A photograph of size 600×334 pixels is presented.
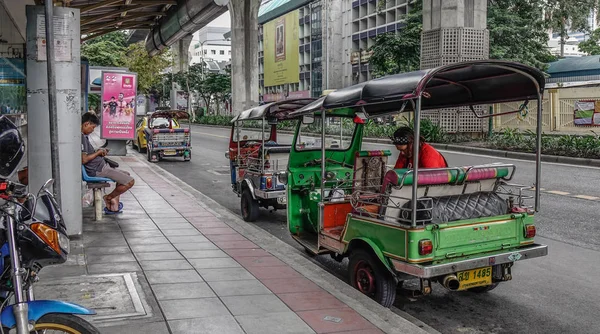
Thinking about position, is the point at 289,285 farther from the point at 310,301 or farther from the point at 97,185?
the point at 97,185

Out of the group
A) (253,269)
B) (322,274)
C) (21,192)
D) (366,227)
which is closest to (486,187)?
(366,227)

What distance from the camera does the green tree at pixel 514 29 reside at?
29302mm

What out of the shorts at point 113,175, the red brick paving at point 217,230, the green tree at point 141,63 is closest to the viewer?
the red brick paving at point 217,230

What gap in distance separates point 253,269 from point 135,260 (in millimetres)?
1362

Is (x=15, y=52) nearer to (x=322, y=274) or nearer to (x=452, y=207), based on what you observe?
(x=322, y=274)

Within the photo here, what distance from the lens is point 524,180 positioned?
13.3 meters

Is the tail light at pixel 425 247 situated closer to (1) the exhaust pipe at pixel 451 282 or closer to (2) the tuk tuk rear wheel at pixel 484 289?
(1) the exhaust pipe at pixel 451 282

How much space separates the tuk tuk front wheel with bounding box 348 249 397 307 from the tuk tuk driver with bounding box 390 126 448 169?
114 centimetres

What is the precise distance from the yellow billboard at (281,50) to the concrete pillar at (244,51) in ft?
80.4

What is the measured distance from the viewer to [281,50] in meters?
72.6

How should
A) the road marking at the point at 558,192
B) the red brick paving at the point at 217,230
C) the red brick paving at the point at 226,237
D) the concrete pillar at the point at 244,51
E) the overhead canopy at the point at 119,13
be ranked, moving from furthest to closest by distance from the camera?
the concrete pillar at the point at 244,51 → the road marking at the point at 558,192 → the overhead canopy at the point at 119,13 → the red brick paving at the point at 217,230 → the red brick paving at the point at 226,237

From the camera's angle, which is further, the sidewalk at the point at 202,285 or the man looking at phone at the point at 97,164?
the man looking at phone at the point at 97,164

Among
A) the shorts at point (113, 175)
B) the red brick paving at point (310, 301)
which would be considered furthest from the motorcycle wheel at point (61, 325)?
the shorts at point (113, 175)

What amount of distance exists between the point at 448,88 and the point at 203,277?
3.33 metres
